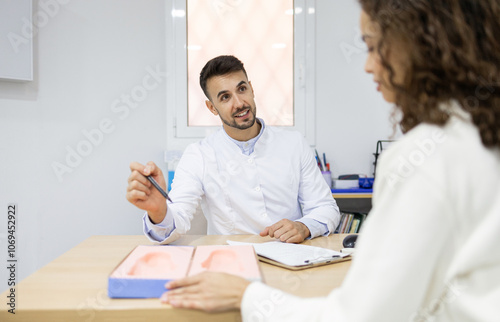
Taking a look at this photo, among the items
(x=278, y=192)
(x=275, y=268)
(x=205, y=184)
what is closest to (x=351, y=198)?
(x=278, y=192)

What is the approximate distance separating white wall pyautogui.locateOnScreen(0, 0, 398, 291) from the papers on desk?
5.72ft

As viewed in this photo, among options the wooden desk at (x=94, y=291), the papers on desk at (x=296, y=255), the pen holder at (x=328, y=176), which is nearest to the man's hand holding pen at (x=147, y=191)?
the wooden desk at (x=94, y=291)

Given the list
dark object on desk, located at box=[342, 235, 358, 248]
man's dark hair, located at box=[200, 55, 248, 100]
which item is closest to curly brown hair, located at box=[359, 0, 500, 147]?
dark object on desk, located at box=[342, 235, 358, 248]

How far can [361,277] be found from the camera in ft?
1.98

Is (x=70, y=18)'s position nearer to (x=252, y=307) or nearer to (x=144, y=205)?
(x=144, y=205)

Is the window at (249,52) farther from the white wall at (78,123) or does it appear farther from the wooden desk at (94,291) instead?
the wooden desk at (94,291)

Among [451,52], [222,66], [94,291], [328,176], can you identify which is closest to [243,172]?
[222,66]

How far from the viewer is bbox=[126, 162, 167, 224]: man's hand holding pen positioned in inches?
47.8

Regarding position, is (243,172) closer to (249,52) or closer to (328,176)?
(328,176)

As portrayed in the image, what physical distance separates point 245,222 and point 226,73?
743mm

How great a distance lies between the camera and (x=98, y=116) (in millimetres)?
2666

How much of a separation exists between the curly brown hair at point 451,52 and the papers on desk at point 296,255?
568 millimetres

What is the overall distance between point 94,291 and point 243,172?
1111 millimetres

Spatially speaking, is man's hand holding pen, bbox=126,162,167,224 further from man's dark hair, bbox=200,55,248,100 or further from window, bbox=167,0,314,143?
window, bbox=167,0,314,143
